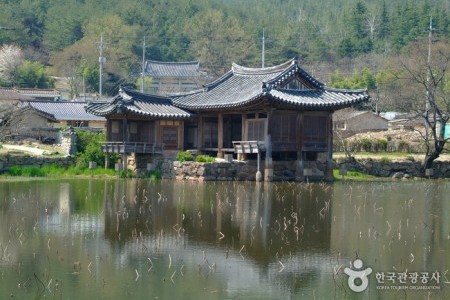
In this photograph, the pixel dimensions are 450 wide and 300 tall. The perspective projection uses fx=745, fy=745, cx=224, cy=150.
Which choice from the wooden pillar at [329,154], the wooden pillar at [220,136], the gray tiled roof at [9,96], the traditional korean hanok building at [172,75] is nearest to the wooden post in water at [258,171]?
the wooden pillar at [329,154]

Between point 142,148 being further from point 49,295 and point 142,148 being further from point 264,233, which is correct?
point 49,295

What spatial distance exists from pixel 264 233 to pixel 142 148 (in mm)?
20166

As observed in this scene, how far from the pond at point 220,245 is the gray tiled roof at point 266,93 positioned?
8.60 meters

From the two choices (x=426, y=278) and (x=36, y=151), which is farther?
(x=36, y=151)

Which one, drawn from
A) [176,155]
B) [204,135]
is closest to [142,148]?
[176,155]

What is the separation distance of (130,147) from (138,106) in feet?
8.48

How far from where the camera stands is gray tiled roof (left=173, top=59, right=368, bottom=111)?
117 feet

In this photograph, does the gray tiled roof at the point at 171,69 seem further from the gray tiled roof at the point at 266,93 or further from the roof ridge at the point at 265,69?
the gray tiled roof at the point at 266,93

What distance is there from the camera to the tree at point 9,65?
75169mm

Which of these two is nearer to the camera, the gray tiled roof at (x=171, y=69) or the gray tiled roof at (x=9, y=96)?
the gray tiled roof at (x=9, y=96)

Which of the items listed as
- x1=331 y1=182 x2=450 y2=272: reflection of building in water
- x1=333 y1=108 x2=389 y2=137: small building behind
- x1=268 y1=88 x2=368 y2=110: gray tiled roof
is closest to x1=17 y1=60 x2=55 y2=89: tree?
x1=333 y1=108 x2=389 y2=137: small building behind

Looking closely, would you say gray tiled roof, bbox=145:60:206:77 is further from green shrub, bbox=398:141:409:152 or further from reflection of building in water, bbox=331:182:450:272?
reflection of building in water, bbox=331:182:450:272

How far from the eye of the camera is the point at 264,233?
18.4 metres

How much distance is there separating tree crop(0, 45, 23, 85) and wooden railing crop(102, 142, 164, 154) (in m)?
Answer: 41.2
